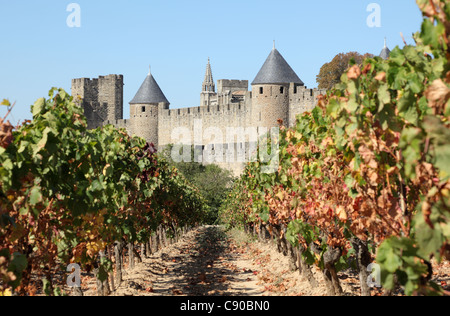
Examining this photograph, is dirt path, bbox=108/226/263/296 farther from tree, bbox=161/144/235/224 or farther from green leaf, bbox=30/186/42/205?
tree, bbox=161/144/235/224

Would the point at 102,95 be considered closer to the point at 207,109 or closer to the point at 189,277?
the point at 207,109

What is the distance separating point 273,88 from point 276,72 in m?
0.91

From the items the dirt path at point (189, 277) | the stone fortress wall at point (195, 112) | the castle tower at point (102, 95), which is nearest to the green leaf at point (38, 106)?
the dirt path at point (189, 277)

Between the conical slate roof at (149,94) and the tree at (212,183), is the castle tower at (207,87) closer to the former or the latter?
the conical slate roof at (149,94)

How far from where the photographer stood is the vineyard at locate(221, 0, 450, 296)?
3.03 m

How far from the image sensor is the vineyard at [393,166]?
303 centimetres

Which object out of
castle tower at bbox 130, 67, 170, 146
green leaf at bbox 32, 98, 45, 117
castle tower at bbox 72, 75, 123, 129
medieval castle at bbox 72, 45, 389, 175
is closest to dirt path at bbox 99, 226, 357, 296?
green leaf at bbox 32, 98, 45, 117

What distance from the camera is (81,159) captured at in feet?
18.4

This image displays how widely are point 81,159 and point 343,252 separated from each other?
296cm

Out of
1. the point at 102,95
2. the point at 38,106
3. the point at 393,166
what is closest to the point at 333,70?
the point at 102,95

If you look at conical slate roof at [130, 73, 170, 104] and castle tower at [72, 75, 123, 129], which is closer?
conical slate roof at [130, 73, 170, 104]
